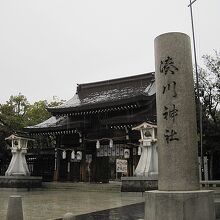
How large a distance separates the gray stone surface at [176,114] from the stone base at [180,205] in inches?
13.7

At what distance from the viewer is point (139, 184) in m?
21.5

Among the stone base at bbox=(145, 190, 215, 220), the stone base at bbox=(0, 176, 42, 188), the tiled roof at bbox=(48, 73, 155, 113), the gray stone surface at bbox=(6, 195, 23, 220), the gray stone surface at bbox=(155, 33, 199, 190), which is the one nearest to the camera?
the stone base at bbox=(145, 190, 215, 220)

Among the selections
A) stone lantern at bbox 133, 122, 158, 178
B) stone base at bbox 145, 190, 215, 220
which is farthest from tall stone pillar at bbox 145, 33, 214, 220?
stone lantern at bbox 133, 122, 158, 178

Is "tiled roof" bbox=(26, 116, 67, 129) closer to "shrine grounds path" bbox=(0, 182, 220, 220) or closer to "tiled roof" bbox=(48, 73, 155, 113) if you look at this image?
"tiled roof" bbox=(48, 73, 155, 113)

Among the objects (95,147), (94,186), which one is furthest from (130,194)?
(95,147)

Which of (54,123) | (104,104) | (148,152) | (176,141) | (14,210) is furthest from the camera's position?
(54,123)

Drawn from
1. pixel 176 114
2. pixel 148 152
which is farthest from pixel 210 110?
pixel 176 114

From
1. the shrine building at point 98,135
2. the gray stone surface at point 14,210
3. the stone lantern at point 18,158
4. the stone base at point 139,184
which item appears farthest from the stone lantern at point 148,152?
the gray stone surface at point 14,210

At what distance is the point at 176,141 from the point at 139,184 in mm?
15245

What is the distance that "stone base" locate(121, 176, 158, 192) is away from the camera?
69.1 feet

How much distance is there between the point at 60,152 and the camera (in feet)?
99.5

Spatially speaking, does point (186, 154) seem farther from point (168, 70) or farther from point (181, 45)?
point (181, 45)

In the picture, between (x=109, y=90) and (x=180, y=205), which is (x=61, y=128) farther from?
(x=180, y=205)

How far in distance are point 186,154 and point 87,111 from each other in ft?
74.5
